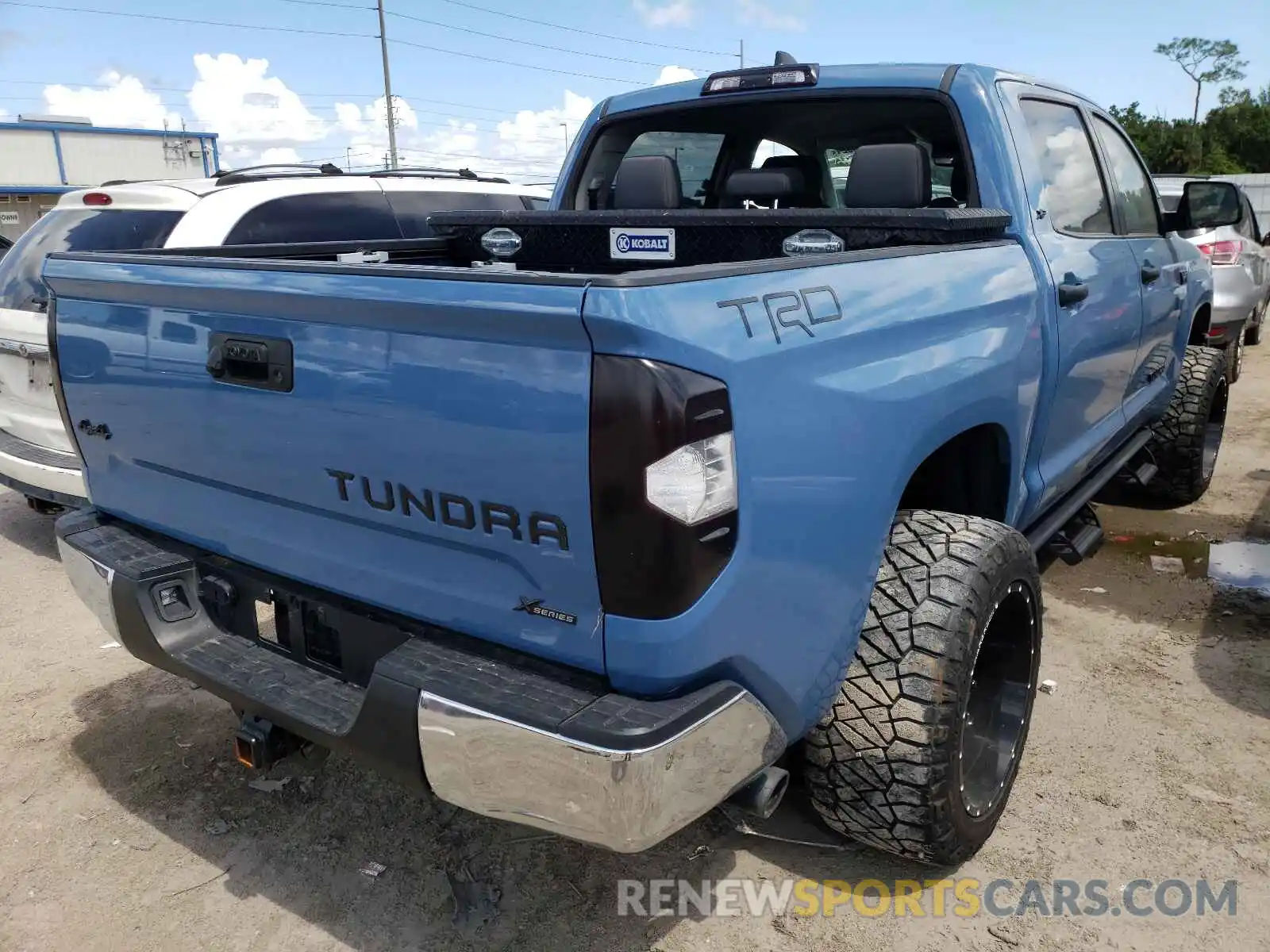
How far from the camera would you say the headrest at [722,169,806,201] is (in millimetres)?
3727

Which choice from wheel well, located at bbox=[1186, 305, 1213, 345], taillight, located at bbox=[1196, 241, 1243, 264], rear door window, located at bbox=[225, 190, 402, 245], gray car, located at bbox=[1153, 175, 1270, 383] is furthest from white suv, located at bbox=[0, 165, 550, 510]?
taillight, located at bbox=[1196, 241, 1243, 264]

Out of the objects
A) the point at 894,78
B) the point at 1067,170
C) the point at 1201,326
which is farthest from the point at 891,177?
the point at 1201,326

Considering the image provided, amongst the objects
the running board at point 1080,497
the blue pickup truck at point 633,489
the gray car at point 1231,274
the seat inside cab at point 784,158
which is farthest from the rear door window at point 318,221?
the gray car at point 1231,274

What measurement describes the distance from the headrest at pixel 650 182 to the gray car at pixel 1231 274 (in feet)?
15.8

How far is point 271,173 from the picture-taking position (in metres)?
6.57

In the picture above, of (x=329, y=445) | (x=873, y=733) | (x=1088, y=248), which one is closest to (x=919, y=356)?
(x=873, y=733)

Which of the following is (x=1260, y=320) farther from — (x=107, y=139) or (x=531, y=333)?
(x=107, y=139)

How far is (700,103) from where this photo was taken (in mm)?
3938

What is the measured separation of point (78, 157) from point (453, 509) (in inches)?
1319

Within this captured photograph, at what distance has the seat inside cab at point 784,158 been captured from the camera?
10.3 ft

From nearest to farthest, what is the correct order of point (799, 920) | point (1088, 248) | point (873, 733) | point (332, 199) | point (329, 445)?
point (329, 445)
point (873, 733)
point (799, 920)
point (1088, 248)
point (332, 199)

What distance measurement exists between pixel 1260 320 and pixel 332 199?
10.6m

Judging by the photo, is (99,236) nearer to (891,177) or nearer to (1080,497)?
(891,177)

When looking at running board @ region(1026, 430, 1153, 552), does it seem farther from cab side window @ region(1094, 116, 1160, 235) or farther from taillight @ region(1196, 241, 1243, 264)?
taillight @ region(1196, 241, 1243, 264)
